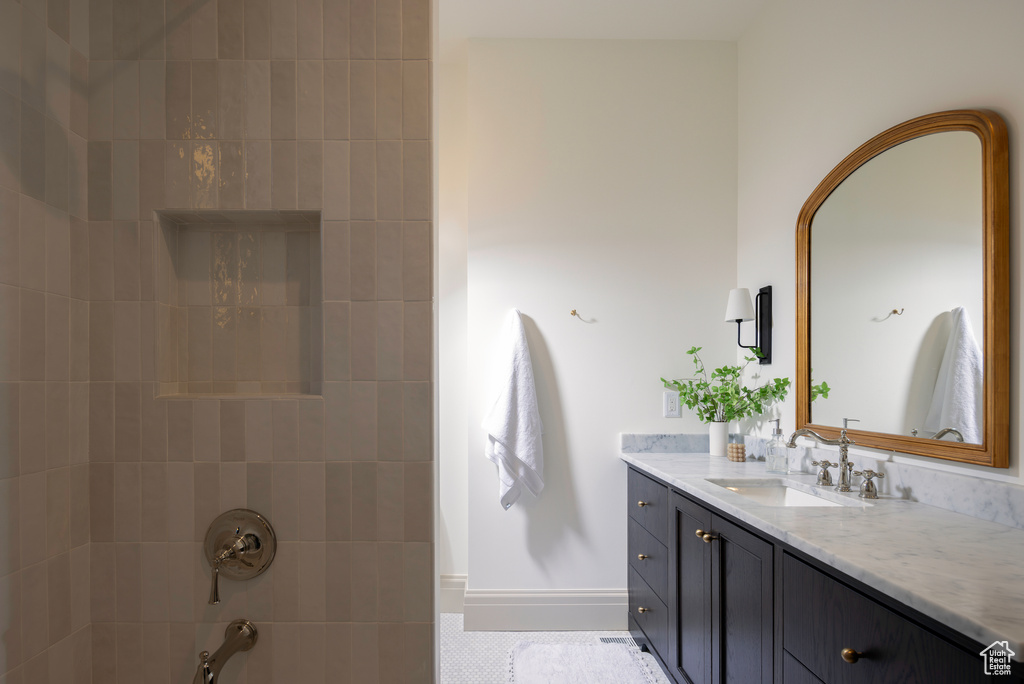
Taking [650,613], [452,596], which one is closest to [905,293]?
[650,613]

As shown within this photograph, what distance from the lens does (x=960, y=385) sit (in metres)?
1.42

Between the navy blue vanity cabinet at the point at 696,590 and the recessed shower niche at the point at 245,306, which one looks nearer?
the recessed shower niche at the point at 245,306

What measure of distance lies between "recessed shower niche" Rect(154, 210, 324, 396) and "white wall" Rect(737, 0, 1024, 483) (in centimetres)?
162

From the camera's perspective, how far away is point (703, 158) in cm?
273

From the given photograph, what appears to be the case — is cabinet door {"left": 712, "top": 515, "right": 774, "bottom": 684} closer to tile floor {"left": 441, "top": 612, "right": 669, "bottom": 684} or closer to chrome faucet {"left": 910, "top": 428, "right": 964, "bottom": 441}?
chrome faucet {"left": 910, "top": 428, "right": 964, "bottom": 441}

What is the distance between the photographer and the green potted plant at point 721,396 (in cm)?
237

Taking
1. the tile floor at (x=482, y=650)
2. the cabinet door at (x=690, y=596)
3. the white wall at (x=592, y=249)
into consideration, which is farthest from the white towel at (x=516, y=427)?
the cabinet door at (x=690, y=596)

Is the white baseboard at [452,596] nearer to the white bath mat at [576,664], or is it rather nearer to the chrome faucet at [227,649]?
the white bath mat at [576,664]

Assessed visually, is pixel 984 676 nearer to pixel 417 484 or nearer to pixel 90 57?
pixel 417 484

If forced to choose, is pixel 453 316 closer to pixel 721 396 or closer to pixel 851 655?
pixel 721 396

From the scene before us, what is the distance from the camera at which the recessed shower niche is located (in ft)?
3.85

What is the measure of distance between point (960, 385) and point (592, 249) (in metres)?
1.60

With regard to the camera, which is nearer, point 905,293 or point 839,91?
point 905,293

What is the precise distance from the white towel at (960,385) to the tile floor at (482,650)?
1436 millimetres
